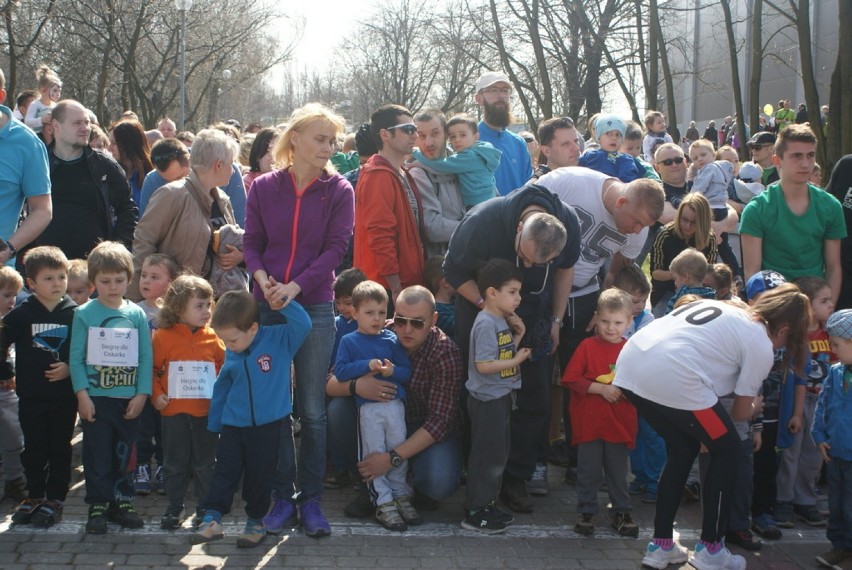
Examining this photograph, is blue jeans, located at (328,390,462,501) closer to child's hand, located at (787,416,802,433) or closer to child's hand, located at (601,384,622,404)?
child's hand, located at (601,384,622,404)

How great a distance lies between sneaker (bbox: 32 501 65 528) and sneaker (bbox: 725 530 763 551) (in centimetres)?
360

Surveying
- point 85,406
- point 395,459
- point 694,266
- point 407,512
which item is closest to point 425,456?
point 395,459

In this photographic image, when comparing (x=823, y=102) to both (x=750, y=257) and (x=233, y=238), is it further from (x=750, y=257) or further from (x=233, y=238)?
(x=233, y=238)

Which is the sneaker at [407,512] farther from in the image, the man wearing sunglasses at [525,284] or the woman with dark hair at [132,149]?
the woman with dark hair at [132,149]

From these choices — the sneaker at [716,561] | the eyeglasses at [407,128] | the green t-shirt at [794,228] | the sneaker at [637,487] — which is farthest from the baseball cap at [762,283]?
the eyeglasses at [407,128]

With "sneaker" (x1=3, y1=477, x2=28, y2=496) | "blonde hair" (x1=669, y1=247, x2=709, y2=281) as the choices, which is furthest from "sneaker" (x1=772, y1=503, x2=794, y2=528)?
"sneaker" (x1=3, y1=477, x2=28, y2=496)

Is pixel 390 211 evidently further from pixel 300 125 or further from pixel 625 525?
pixel 625 525

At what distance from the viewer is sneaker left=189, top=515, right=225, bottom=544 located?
439 cm

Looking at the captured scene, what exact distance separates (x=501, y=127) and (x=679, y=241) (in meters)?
1.76

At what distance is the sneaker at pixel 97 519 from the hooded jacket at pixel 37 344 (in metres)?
0.61

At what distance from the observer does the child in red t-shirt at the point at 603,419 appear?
15.9ft

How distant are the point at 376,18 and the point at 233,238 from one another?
28.4 meters

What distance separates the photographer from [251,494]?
448 cm

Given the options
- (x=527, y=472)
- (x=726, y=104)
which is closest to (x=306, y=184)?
(x=527, y=472)
